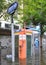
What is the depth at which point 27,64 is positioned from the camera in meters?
14.2

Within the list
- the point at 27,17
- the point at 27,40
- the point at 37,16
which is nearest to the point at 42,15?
the point at 37,16

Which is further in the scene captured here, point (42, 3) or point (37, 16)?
point (37, 16)

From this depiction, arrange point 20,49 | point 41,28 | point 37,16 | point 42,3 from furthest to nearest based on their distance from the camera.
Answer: point 41,28, point 37,16, point 42,3, point 20,49

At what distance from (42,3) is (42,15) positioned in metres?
2.13

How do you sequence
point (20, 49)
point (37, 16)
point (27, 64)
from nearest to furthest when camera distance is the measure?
1. point (27, 64)
2. point (20, 49)
3. point (37, 16)

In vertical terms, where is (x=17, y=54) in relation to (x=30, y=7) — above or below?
below

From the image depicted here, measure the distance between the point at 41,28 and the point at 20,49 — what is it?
1555 cm

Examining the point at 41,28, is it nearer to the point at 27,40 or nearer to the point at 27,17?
the point at 27,17

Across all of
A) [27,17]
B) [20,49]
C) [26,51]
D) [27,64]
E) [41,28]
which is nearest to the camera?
[27,64]

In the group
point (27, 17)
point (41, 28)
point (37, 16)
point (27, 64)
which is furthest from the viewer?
point (41, 28)

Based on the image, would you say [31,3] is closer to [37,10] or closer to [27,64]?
[37,10]

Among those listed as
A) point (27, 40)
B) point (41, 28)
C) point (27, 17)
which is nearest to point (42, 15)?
point (27, 17)

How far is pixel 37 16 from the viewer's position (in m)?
28.0

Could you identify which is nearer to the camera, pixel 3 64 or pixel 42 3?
pixel 3 64
